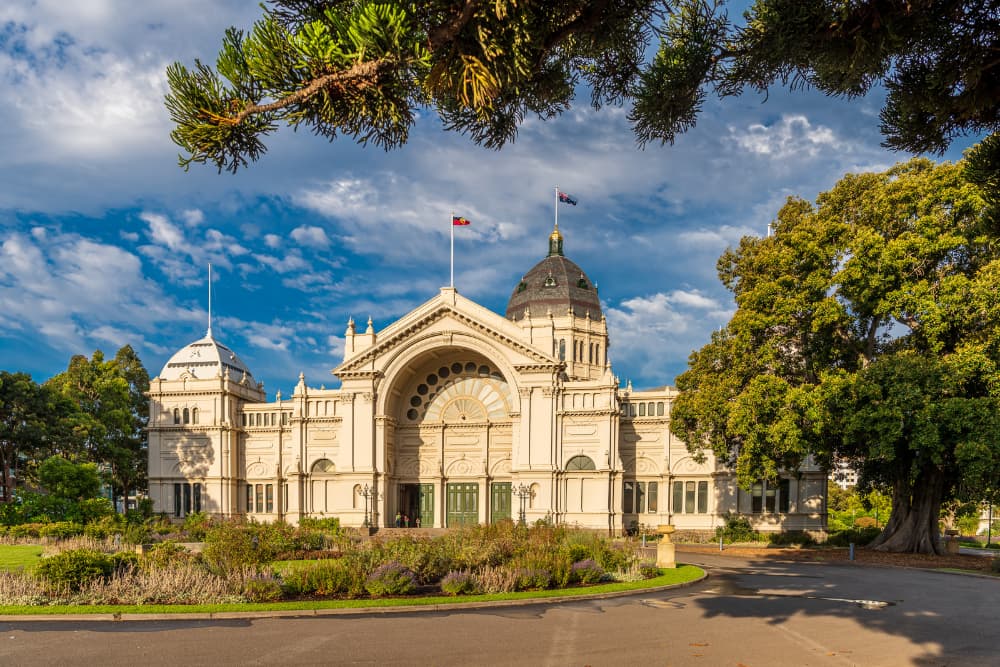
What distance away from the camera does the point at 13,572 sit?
19922 mm

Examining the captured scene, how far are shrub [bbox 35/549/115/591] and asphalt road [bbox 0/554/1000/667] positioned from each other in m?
2.58

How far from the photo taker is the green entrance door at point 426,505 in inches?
2092

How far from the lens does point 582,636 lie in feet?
49.5

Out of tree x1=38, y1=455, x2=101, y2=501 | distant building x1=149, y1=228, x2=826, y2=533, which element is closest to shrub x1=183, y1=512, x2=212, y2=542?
tree x1=38, y1=455, x2=101, y2=501

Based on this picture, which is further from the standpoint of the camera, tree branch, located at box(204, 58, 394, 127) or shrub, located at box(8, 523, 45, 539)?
shrub, located at box(8, 523, 45, 539)

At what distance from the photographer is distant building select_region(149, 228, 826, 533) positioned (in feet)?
158

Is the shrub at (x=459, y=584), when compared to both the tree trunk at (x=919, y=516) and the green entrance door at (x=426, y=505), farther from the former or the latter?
the green entrance door at (x=426, y=505)

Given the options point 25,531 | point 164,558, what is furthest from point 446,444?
point 164,558

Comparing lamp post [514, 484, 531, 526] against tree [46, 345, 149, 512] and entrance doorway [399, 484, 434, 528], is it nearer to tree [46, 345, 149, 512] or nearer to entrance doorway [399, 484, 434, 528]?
entrance doorway [399, 484, 434, 528]

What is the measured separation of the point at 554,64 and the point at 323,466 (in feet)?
162

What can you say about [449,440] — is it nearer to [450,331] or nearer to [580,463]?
[450,331]

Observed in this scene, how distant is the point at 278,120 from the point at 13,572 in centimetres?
1969

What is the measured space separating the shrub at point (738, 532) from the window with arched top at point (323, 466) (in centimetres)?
2591

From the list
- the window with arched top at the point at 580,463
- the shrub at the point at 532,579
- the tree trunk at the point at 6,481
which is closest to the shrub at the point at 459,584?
the shrub at the point at 532,579
